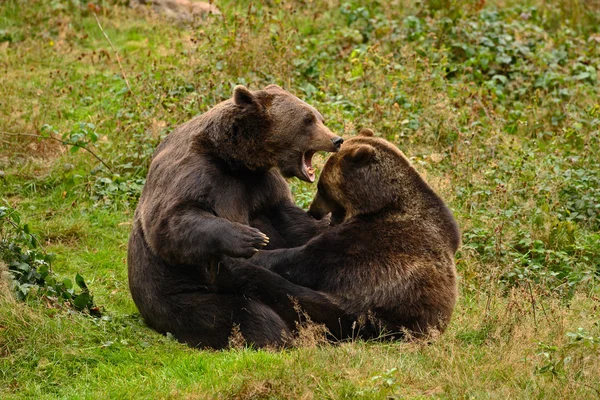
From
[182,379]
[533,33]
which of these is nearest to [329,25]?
[533,33]

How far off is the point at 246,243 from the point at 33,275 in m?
2.16

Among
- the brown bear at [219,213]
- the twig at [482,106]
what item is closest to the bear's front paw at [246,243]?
the brown bear at [219,213]

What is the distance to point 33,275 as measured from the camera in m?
7.88

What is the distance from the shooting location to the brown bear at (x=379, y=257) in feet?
24.4

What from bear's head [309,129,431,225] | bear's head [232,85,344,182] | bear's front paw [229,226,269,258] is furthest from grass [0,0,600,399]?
bear's head [232,85,344,182]

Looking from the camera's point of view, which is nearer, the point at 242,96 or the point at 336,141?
the point at 242,96

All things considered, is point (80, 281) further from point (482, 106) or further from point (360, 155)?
point (482, 106)

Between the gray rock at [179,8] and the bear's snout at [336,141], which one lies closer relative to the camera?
the bear's snout at [336,141]

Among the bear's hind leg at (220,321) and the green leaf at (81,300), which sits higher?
the bear's hind leg at (220,321)

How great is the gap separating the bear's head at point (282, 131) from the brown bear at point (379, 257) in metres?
0.32

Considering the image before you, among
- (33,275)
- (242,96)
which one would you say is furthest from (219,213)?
(33,275)

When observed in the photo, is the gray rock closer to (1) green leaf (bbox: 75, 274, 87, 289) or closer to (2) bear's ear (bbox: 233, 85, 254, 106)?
(2) bear's ear (bbox: 233, 85, 254, 106)

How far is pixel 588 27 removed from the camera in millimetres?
16578

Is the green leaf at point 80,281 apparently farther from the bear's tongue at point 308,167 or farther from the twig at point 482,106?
the twig at point 482,106
